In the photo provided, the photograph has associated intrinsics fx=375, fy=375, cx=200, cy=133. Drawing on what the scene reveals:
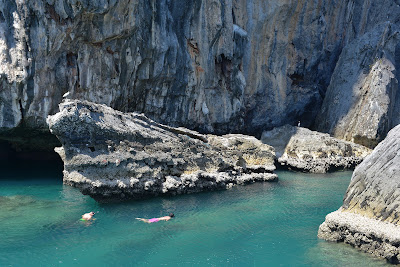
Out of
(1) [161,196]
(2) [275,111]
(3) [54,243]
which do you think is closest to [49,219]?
(3) [54,243]

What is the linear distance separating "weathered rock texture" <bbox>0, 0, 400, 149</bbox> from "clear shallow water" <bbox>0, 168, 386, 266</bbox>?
19.0ft

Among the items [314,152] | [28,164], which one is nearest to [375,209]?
[314,152]

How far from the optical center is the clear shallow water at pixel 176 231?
33.4 feet

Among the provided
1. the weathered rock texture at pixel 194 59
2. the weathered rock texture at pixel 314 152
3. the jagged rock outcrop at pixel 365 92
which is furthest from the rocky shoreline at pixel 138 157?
the jagged rock outcrop at pixel 365 92

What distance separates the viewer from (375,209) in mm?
10461

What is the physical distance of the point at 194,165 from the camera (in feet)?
61.0

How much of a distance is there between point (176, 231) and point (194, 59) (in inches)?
584

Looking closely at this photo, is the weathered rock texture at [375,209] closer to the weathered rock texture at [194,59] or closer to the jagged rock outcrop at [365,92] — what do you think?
the weathered rock texture at [194,59]

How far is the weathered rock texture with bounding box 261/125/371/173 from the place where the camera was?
2558 centimetres

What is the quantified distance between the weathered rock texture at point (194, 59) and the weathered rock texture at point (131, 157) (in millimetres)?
4176

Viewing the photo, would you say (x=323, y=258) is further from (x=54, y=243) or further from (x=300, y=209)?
(x=54, y=243)

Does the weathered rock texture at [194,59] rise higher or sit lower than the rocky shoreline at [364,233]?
higher

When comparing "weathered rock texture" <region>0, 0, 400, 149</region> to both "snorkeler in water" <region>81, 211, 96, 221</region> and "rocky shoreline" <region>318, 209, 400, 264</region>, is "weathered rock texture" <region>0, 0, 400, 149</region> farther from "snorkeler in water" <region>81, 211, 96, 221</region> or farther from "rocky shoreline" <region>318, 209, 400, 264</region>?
"rocky shoreline" <region>318, 209, 400, 264</region>

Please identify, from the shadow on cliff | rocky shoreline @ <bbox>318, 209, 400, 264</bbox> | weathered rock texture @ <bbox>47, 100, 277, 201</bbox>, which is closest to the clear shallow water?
rocky shoreline @ <bbox>318, 209, 400, 264</bbox>
